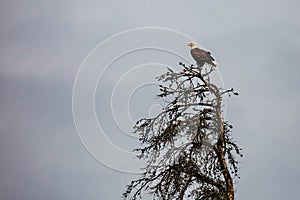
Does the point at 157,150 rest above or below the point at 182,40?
below

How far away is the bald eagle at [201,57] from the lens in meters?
11.4

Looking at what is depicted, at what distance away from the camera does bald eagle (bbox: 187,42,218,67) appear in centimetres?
1142

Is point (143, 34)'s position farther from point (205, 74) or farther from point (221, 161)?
point (221, 161)

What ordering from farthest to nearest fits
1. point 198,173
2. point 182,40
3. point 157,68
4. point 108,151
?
point 182,40, point 157,68, point 108,151, point 198,173

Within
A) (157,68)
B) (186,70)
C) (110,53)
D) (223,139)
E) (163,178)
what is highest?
(110,53)

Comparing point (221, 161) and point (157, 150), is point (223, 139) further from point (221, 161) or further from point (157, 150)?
point (157, 150)

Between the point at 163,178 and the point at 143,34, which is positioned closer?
the point at 163,178

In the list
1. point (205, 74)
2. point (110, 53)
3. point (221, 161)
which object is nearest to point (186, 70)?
point (205, 74)

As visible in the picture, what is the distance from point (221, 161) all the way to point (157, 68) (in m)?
2.49

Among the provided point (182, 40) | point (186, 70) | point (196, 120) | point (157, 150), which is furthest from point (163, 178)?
point (182, 40)

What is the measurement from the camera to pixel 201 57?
37.9 feet

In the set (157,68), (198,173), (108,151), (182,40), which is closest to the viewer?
(198,173)

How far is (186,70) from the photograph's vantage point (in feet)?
33.5

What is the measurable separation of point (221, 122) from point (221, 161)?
→ 725mm
